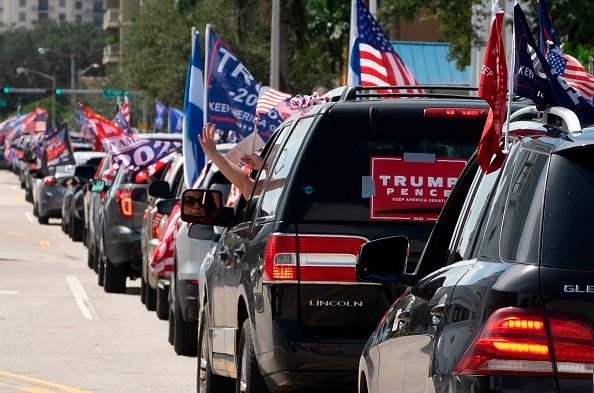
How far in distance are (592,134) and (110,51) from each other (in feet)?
439

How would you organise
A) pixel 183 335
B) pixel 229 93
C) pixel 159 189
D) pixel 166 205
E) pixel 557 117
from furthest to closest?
pixel 229 93 < pixel 159 189 < pixel 166 205 < pixel 183 335 < pixel 557 117

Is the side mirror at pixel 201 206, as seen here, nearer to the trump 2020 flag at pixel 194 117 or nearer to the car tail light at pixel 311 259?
the car tail light at pixel 311 259

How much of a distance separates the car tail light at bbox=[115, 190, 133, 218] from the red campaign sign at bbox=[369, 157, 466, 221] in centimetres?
1208

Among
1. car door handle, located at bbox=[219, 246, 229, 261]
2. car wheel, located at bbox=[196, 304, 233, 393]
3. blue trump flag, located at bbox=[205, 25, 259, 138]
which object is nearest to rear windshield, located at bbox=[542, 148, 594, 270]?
car door handle, located at bbox=[219, 246, 229, 261]

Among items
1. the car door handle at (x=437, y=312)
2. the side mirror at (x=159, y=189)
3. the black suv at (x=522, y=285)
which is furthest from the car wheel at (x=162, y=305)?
the car door handle at (x=437, y=312)

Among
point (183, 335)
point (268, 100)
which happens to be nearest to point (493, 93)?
point (183, 335)

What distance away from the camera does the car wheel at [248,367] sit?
732 cm

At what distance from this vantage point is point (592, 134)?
13.8ft

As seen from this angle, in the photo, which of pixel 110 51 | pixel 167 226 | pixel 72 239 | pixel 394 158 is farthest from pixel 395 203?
pixel 110 51

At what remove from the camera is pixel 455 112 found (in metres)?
7.43

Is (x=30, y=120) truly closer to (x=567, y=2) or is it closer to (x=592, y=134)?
(x=567, y=2)

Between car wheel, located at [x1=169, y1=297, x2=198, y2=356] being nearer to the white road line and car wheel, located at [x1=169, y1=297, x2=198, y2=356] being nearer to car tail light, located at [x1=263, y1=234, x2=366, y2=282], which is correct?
the white road line

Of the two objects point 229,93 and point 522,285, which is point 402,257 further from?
point 229,93

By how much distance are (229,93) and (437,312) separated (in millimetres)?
16208
